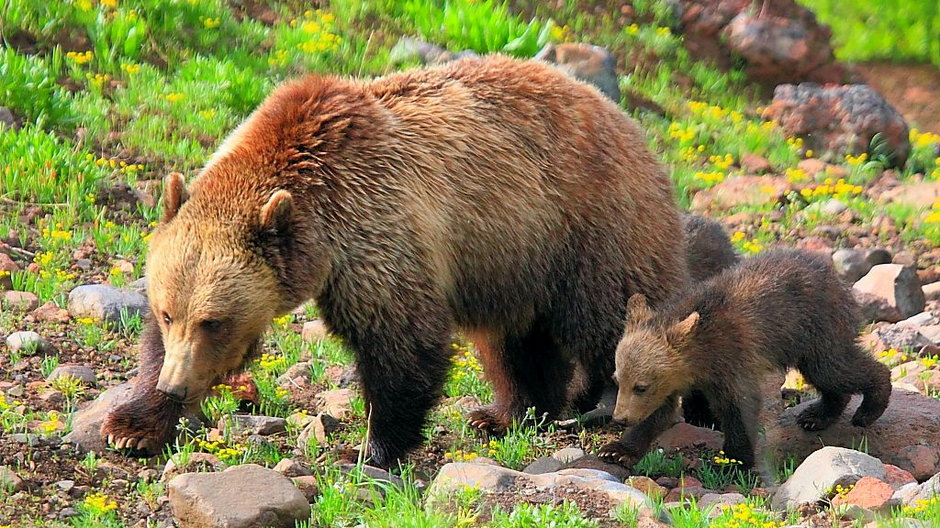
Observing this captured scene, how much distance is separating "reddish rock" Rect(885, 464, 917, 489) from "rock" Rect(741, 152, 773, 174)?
17.5ft

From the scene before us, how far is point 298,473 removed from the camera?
221 inches

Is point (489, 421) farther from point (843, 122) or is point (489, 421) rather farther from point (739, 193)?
point (843, 122)

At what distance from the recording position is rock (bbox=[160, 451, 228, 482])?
5605mm

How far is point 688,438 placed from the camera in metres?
6.81

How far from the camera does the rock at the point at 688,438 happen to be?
674 cm

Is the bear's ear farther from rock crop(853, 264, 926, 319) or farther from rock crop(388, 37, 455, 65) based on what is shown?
rock crop(388, 37, 455, 65)

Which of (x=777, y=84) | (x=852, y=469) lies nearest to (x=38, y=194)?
(x=852, y=469)

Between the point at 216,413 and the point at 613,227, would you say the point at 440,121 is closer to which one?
the point at 613,227

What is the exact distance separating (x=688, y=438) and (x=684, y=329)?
833 millimetres

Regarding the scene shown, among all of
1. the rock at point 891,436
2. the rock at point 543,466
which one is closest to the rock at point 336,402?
the rock at point 543,466

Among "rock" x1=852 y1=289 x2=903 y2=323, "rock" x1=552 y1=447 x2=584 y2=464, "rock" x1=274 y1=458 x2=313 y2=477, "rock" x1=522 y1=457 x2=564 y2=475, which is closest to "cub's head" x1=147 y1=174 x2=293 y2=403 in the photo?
"rock" x1=274 y1=458 x2=313 y2=477

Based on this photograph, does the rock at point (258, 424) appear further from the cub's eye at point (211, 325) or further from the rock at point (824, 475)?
the rock at point (824, 475)

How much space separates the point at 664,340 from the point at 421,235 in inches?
49.8

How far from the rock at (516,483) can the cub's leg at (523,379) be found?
171 centimetres
